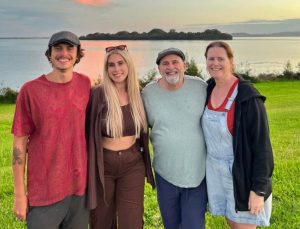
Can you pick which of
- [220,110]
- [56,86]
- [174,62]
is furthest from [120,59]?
[220,110]

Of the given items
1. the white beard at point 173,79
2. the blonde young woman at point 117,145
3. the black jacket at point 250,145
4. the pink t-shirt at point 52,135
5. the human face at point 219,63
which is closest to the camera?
the pink t-shirt at point 52,135

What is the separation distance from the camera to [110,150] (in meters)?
4.57

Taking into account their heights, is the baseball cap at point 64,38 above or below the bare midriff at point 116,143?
above

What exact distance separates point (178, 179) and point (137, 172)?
0.44 meters

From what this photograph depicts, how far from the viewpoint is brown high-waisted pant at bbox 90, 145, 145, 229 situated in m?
4.58

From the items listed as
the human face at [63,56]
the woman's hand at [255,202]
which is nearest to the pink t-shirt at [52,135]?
the human face at [63,56]

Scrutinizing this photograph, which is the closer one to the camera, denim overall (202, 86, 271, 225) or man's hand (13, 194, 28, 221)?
man's hand (13, 194, 28, 221)

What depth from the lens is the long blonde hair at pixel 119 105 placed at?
14.7 feet

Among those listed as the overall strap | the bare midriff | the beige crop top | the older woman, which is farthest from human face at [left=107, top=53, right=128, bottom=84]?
the overall strap

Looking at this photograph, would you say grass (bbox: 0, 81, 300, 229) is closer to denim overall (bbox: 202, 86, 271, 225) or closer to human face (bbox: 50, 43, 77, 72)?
denim overall (bbox: 202, 86, 271, 225)

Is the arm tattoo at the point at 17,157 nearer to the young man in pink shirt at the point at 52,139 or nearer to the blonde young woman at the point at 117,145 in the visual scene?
the young man in pink shirt at the point at 52,139

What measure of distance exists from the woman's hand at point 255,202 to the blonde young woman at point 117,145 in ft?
3.83

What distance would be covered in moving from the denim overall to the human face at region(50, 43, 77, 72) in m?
1.42

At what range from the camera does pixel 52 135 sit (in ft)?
13.2
